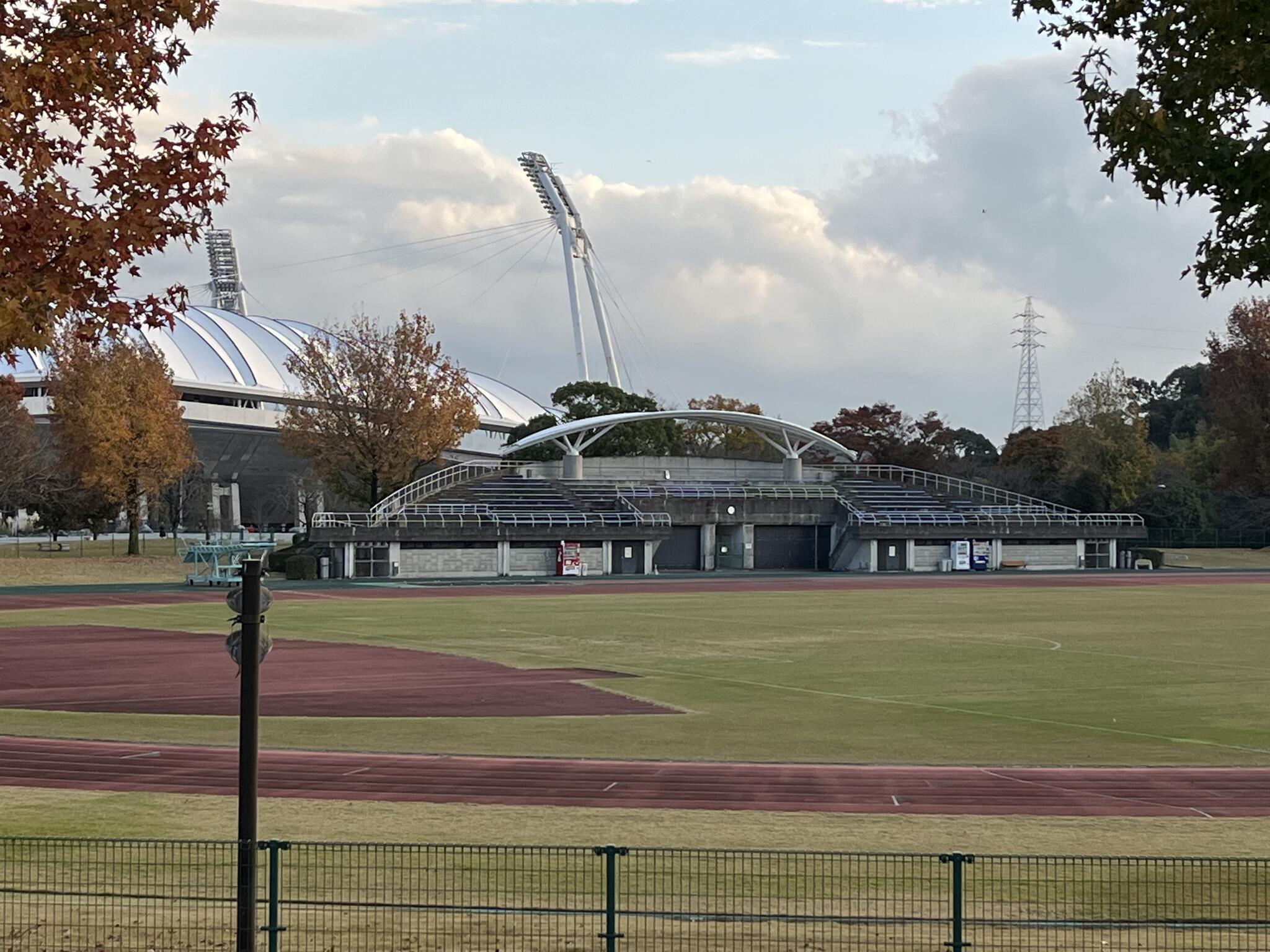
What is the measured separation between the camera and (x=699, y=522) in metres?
87.7

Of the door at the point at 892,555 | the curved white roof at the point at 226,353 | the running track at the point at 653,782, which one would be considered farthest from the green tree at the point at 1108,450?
the running track at the point at 653,782

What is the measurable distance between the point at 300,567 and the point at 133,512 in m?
14.0

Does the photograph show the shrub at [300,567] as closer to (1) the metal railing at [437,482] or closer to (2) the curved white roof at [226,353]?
(1) the metal railing at [437,482]

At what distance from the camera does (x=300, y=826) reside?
14281 millimetres

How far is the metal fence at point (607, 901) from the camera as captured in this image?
9945 mm

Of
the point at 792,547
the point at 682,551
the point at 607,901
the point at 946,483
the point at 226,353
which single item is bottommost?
the point at 607,901

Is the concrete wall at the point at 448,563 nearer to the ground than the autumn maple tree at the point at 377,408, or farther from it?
nearer to the ground

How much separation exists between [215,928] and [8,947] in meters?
1.37

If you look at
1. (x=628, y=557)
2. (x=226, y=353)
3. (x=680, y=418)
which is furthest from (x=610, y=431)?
(x=226, y=353)

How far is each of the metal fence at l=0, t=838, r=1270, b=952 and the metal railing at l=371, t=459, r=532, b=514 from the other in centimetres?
6498

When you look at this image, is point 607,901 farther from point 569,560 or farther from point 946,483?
point 946,483

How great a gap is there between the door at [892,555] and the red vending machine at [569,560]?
66.5 ft

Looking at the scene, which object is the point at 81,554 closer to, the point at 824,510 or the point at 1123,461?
the point at 824,510

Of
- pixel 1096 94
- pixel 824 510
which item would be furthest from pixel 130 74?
pixel 824 510
